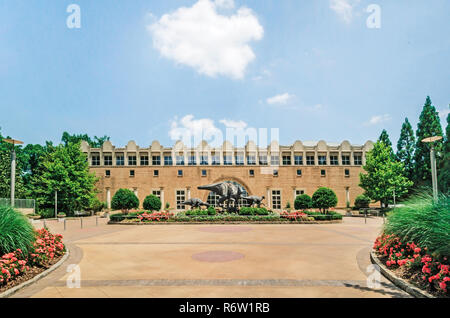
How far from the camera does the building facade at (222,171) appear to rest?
40406 millimetres

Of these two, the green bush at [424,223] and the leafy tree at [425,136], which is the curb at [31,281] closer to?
the green bush at [424,223]

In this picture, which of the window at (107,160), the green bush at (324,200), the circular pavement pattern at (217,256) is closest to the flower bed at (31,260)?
the circular pavement pattern at (217,256)

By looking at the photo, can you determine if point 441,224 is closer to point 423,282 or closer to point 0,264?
point 423,282

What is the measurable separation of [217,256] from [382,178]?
2972 centimetres

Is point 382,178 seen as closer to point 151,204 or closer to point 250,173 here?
point 250,173

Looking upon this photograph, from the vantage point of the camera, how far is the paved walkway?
6410 mm

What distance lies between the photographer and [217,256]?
10.0 meters

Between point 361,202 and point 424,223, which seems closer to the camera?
point 424,223

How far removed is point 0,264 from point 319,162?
3986cm

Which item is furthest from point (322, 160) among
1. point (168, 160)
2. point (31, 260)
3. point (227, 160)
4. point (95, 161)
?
point (31, 260)

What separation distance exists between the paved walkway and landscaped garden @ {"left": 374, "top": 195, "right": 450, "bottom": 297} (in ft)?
2.19

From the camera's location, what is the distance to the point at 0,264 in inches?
268

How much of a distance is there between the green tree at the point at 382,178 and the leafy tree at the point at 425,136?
22.0 feet

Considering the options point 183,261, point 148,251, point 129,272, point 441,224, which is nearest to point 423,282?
point 441,224
